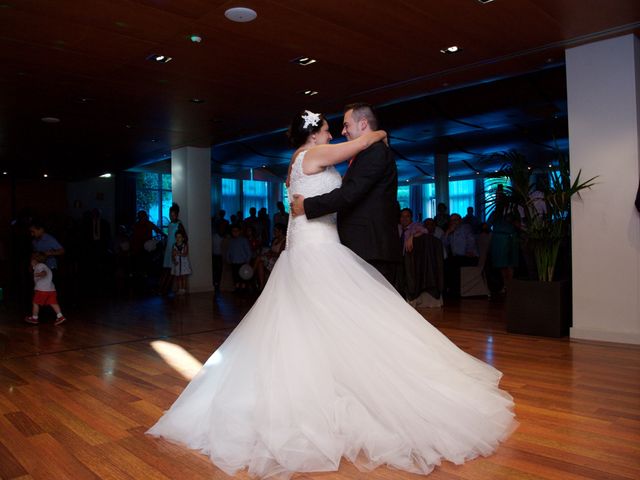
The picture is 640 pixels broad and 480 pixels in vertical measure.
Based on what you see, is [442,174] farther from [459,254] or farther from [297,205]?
[297,205]

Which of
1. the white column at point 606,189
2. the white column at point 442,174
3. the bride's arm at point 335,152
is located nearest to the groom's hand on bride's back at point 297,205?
the bride's arm at point 335,152

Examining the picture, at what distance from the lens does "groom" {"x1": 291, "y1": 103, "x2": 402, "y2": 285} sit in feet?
7.82

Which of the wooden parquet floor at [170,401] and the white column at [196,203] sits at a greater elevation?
the white column at [196,203]

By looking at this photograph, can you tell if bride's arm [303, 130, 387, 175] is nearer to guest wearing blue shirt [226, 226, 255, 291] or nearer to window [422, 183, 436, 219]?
guest wearing blue shirt [226, 226, 255, 291]

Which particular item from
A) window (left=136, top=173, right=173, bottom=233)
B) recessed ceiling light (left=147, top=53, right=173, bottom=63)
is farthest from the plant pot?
window (left=136, top=173, right=173, bottom=233)

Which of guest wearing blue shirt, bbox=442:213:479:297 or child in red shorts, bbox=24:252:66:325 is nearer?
child in red shorts, bbox=24:252:66:325

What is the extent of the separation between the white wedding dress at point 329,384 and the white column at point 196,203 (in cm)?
743

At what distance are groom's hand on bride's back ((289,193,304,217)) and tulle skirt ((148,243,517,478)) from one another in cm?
18

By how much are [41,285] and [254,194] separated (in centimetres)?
1317

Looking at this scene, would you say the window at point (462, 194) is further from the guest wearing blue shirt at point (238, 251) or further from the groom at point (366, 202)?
the groom at point (366, 202)

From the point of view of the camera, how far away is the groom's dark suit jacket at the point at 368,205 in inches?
93.7

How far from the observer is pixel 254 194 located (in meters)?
19.0

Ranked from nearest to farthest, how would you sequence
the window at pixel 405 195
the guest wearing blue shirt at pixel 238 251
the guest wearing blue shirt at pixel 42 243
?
the guest wearing blue shirt at pixel 42 243 → the guest wearing blue shirt at pixel 238 251 → the window at pixel 405 195

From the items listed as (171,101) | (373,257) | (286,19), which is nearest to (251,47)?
(286,19)
